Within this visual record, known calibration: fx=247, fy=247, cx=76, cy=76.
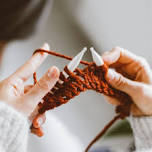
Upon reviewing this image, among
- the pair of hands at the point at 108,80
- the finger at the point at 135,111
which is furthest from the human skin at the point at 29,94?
the finger at the point at 135,111

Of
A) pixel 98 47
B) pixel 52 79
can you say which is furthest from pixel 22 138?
pixel 98 47

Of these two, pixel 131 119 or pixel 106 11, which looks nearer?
pixel 131 119

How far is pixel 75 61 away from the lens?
604mm

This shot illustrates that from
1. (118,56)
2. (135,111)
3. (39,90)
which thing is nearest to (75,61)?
(39,90)

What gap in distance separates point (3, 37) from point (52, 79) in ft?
2.58

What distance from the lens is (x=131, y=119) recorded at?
32.5 inches

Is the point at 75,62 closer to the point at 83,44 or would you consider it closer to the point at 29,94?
the point at 29,94

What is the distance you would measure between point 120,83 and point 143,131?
208mm

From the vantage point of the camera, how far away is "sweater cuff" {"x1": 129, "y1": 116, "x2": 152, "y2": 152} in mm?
785

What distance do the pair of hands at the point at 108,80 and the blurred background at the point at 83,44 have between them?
28cm

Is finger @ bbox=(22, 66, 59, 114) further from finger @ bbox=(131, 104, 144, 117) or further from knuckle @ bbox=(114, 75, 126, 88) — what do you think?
finger @ bbox=(131, 104, 144, 117)

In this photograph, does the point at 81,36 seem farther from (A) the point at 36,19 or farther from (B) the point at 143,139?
(B) the point at 143,139

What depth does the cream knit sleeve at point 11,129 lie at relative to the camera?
22.6 inches

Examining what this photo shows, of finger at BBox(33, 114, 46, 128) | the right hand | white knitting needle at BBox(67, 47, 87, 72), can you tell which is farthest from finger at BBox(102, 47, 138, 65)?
finger at BBox(33, 114, 46, 128)
